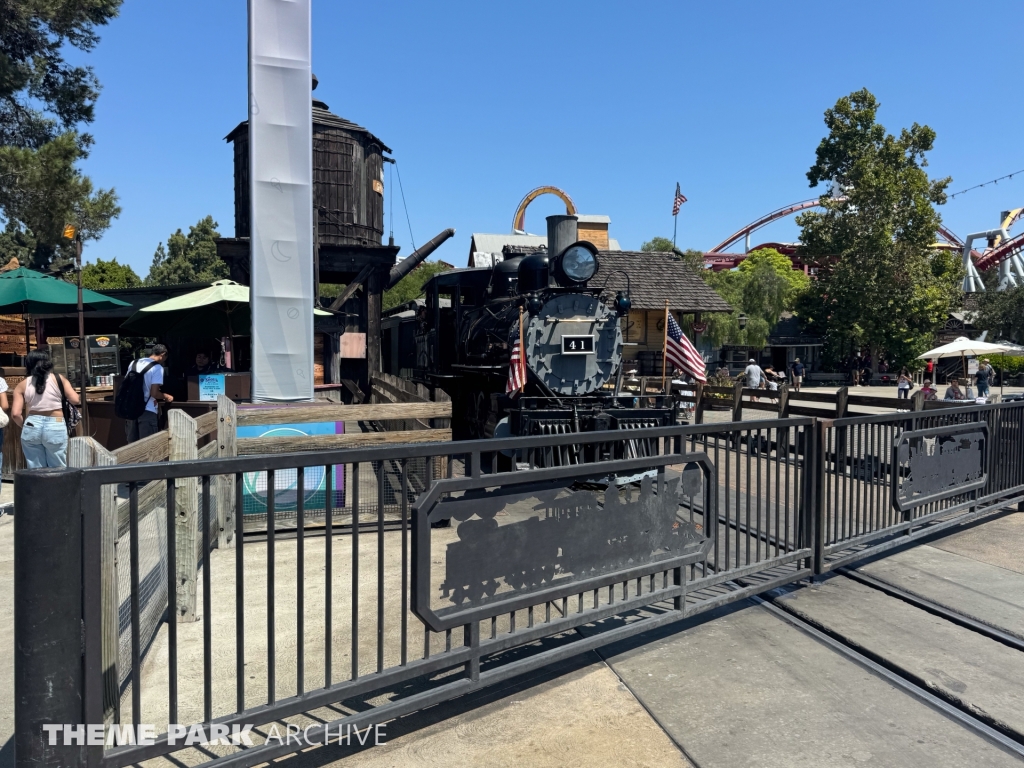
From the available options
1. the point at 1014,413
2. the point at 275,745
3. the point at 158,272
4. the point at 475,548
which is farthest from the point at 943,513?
the point at 158,272

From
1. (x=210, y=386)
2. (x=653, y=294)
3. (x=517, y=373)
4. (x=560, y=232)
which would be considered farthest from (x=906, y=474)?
(x=653, y=294)

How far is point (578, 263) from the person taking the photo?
9.74 metres

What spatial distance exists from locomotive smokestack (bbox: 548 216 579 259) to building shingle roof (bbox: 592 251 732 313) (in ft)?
63.4

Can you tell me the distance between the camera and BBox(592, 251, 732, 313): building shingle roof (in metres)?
30.5

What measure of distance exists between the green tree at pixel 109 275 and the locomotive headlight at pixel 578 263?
42162 mm

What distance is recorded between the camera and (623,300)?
1009 cm

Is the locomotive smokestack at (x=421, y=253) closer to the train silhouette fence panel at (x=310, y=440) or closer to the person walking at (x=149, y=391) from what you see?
the person walking at (x=149, y=391)

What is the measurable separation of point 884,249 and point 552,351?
1296 inches

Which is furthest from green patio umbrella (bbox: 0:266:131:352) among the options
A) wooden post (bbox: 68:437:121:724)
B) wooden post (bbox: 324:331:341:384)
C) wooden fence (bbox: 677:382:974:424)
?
wooden fence (bbox: 677:382:974:424)

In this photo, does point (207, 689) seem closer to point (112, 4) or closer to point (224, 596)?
point (224, 596)

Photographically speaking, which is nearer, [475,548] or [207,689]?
[207,689]

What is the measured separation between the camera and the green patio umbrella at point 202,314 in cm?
992

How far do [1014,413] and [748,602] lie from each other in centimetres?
385

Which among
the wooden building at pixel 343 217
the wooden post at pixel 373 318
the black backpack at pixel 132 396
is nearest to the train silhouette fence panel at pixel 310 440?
the black backpack at pixel 132 396
